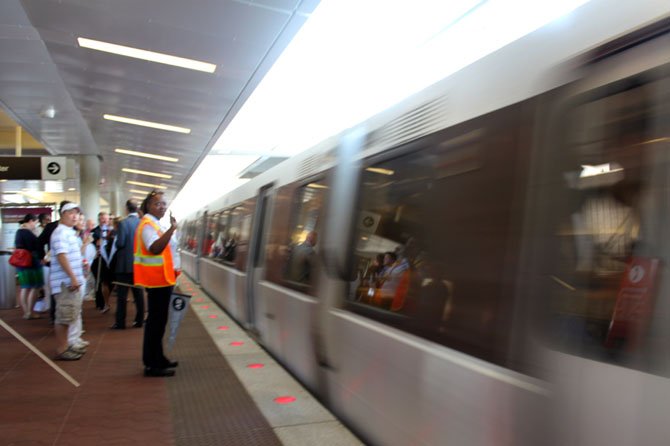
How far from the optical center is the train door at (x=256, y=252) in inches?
293

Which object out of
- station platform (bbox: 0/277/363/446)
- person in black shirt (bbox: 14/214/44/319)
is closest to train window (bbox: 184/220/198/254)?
person in black shirt (bbox: 14/214/44/319)

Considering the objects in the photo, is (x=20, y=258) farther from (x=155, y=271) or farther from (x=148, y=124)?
(x=155, y=271)

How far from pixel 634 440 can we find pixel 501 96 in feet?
4.88

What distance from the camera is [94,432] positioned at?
3938mm

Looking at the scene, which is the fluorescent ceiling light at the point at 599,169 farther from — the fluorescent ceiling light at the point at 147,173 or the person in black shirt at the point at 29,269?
the fluorescent ceiling light at the point at 147,173

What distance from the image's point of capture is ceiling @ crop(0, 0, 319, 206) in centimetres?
629

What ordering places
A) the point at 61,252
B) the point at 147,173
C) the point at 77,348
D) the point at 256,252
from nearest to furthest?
the point at 61,252 < the point at 77,348 < the point at 256,252 < the point at 147,173

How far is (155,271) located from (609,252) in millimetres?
4274

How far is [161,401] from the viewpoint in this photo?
4652mm

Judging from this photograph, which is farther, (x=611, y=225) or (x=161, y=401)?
(x=161, y=401)

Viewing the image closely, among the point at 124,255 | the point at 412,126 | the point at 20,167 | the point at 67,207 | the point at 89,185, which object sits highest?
the point at 89,185

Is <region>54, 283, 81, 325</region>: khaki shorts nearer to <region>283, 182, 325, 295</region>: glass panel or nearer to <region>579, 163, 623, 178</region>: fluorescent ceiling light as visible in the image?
<region>283, 182, 325, 295</region>: glass panel

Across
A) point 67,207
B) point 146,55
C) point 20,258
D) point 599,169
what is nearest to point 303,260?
point 67,207

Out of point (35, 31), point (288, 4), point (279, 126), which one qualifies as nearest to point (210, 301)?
point (279, 126)
